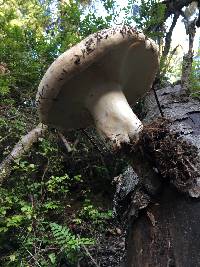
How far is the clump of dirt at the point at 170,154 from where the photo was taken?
6.04 ft

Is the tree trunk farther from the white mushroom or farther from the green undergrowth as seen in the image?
the green undergrowth

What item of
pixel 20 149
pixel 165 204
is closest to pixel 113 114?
pixel 165 204

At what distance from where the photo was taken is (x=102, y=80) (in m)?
2.20

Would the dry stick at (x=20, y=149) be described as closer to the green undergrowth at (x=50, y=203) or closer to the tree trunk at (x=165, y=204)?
the green undergrowth at (x=50, y=203)

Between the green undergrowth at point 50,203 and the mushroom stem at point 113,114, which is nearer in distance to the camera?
the mushroom stem at point 113,114

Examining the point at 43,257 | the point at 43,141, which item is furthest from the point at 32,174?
the point at 43,257

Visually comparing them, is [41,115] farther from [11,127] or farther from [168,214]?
[11,127]

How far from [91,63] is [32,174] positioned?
2351 millimetres

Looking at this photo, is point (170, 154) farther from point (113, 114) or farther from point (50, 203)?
point (50, 203)

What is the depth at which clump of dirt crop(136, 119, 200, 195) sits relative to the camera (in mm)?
1841

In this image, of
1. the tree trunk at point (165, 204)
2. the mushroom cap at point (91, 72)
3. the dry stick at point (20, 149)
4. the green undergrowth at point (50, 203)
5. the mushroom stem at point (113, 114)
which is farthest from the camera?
the dry stick at point (20, 149)

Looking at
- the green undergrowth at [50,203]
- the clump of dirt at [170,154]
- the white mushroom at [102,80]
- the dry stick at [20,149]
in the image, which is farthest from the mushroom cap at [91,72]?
the dry stick at [20,149]

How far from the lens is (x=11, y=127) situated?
4434 mm

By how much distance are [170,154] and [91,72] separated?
67 centimetres
